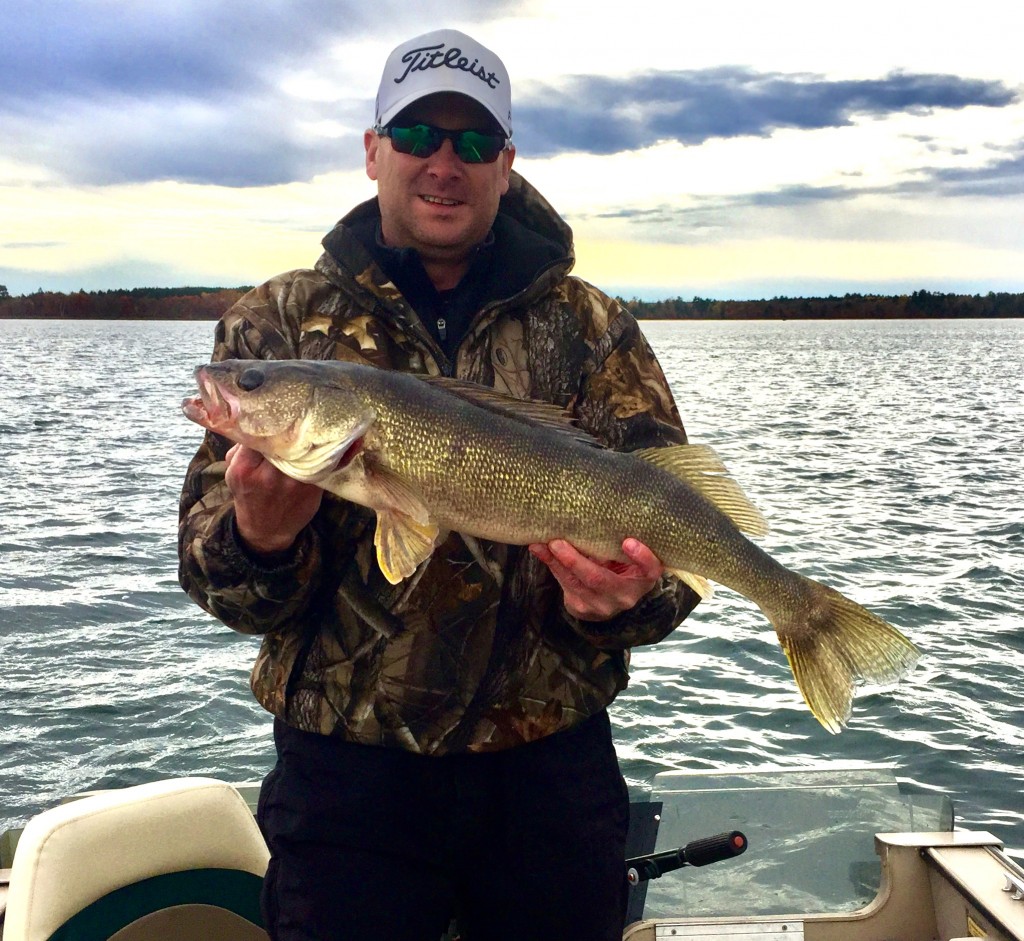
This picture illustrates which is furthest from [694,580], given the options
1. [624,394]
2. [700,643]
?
[700,643]

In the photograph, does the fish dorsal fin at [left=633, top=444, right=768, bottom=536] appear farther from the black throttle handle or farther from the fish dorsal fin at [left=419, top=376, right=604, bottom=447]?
the black throttle handle

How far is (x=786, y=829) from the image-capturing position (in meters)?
4.75

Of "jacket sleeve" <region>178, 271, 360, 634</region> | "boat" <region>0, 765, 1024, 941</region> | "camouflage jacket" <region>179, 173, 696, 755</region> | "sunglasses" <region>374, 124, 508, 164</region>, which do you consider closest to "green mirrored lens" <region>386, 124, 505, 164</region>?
"sunglasses" <region>374, 124, 508, 164</region>

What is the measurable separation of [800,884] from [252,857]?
2.50 m

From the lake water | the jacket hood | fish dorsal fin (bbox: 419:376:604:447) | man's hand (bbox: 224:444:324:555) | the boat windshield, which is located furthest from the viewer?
the lake water

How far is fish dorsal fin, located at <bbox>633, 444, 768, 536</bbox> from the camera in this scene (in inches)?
133

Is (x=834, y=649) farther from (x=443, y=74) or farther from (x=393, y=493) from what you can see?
(x=443, y=74)

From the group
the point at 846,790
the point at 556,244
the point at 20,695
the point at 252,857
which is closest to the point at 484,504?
the point at 556,244

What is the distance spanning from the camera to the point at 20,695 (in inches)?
397

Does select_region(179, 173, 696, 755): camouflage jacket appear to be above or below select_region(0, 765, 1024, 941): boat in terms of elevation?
above

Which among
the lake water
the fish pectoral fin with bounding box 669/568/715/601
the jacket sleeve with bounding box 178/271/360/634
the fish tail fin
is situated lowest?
the lake water

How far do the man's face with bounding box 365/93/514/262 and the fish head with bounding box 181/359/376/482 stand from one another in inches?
23.7

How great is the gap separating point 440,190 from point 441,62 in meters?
0.44

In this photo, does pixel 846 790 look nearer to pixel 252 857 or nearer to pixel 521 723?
pixel 521 723
